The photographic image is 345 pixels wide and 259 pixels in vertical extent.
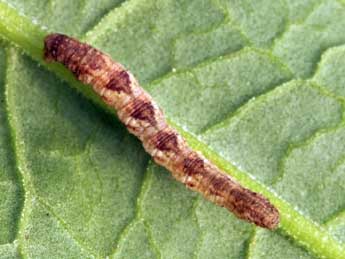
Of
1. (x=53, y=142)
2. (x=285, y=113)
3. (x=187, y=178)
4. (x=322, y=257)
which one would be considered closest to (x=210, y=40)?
(x=285, y=113)

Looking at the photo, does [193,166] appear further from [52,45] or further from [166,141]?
[52,45]

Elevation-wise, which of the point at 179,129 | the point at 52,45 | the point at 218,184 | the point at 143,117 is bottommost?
the point at 218,184

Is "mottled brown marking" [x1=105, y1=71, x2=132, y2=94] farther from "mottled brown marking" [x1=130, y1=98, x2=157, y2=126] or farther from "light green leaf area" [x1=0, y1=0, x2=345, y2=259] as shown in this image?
"light green leaf area" [x1=0, y1=0, x2=345, y2=259]

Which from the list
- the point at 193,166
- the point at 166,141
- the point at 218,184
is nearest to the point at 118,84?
the point at 166,141

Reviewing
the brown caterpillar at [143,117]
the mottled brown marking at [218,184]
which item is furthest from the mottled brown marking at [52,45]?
the mottled brown marking at [218,184]

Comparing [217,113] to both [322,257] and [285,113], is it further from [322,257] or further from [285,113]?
[322,257]
